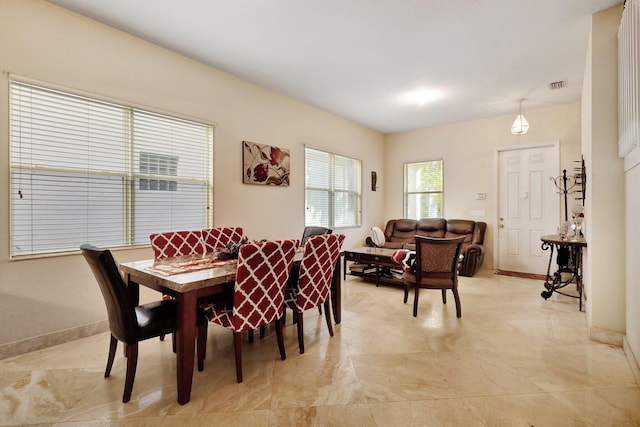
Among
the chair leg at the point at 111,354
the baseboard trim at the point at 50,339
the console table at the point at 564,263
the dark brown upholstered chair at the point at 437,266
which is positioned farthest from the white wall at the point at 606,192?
the baseboard trim at the point at 50,339

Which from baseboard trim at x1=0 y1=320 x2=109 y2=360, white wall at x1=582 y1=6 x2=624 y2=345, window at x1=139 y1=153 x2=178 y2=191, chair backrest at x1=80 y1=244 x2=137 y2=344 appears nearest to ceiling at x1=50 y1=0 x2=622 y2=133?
white wall at x1=582 y1=6 x2=624 y2=345

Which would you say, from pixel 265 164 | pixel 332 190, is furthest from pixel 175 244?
pixel 332 190

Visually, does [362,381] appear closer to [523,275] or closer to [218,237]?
[218,237]

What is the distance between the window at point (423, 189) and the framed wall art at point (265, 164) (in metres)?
3.14

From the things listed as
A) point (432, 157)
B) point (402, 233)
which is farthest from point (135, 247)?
point (432, 157)

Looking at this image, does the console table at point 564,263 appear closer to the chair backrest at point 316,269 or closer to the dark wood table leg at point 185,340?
the chair backrest at point 316,269

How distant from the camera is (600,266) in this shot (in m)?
2.61

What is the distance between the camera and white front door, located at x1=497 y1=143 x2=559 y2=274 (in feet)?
16.4

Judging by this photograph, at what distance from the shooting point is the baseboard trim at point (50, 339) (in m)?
2.34

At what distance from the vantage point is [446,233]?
18.8 ft

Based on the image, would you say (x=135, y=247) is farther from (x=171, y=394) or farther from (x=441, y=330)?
(x=441, y=330)

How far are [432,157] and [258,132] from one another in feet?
12.2

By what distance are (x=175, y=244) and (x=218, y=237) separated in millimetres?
443

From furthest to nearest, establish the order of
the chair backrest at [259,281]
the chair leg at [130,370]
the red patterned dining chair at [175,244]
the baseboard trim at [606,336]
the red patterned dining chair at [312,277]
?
the red patterned dining chair at [175,244], the baseboard trim at [606,336], the red patterned dining chair at [312,277], the chair backrest at [259,281], the chair leg at [130,370]
